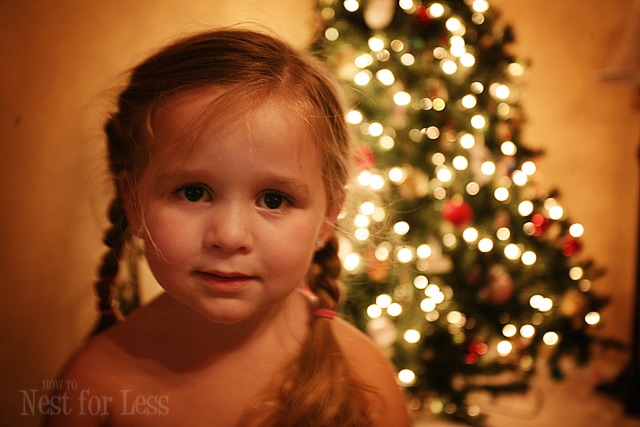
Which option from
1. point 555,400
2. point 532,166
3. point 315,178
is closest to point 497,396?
point 555,400

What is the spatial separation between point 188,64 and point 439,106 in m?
1.05

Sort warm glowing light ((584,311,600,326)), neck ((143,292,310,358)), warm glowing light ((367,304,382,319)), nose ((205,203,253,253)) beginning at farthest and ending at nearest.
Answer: warm glowing light ((584,311,600,326)) → warm glowing light ((367,304,382,319)) → neck ((143,292,310,358)) → nose ((205,203,253,253))

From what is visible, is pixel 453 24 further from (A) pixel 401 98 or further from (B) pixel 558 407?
(B) pixel 558 407

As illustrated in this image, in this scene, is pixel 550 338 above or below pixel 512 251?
below

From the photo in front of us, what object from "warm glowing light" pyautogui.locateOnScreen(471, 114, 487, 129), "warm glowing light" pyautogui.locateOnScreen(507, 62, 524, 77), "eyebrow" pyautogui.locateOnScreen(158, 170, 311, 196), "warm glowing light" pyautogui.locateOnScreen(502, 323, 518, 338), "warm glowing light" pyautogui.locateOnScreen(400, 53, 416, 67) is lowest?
"warm glowing light" pyautogui.locateOnScreen(502, 323, 518, 338)

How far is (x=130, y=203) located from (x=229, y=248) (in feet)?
0.54

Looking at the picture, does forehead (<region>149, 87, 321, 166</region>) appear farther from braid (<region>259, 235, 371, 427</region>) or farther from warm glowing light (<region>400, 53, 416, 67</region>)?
warm glowing light (<region>400, 53, 416, 67</region>)

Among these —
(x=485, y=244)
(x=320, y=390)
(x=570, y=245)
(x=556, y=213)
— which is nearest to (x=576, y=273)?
(x=570, y=245)

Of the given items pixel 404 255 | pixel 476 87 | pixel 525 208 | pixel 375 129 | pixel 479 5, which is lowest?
pixel 404 255

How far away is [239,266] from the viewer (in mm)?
562

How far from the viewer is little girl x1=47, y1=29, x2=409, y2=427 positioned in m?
0.56

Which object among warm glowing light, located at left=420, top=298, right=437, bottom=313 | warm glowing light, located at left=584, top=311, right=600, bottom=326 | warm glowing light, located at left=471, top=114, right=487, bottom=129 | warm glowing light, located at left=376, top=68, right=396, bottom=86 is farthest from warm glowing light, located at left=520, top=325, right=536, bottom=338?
warm glowing light, located at left=376, top=68, right=396, bottom=86

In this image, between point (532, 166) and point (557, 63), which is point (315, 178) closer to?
point (532, 166)

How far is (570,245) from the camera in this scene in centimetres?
160
